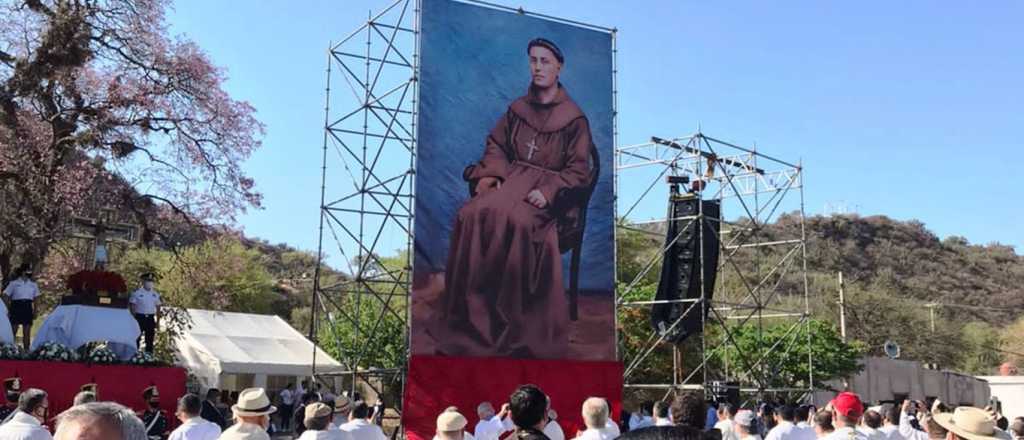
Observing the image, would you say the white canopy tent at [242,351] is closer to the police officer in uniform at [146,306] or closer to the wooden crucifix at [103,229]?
the wooden crucifix at [103,229]

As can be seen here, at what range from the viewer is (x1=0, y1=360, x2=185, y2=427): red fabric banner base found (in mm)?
11812

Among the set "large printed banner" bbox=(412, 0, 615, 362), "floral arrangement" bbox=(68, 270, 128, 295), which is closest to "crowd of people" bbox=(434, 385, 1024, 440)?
"large printed banner" bbox=(412, 0, 615, 362)

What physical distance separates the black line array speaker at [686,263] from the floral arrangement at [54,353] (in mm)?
10947

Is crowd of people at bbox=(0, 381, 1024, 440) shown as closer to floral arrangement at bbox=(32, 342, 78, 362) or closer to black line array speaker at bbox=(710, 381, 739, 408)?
floral arrangement at bbox=(32, 342, 78, 362)

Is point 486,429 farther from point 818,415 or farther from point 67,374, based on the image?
point 67,374

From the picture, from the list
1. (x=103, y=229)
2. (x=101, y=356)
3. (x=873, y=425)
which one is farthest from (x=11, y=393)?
(x=873, y=425)

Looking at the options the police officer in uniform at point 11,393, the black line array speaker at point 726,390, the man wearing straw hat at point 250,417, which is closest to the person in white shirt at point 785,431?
the man wearing straw hat at point 250,417

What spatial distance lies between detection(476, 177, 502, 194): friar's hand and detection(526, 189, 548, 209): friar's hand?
61 cm

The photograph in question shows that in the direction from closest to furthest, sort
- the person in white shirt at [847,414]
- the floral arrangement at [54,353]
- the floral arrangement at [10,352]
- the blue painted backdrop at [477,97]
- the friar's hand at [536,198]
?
the person in white shirt at [847,414] < the floral arrangement at [10,352] < the floral arrangement at [54,353] < the blue painted backdrop at [477,97] < the friar's hand at [536,198]

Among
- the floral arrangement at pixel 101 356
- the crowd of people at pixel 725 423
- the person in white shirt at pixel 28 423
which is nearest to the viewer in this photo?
the crowd of people at pixel 725 423

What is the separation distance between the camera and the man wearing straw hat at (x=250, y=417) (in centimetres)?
555

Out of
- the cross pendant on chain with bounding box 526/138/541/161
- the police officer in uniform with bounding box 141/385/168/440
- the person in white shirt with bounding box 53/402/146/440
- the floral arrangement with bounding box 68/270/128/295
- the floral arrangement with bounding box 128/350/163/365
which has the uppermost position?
the cross pendant on chain with bounding box 526/138/541/161

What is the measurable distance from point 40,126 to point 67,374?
17.1 feet

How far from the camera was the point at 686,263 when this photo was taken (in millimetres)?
19781
